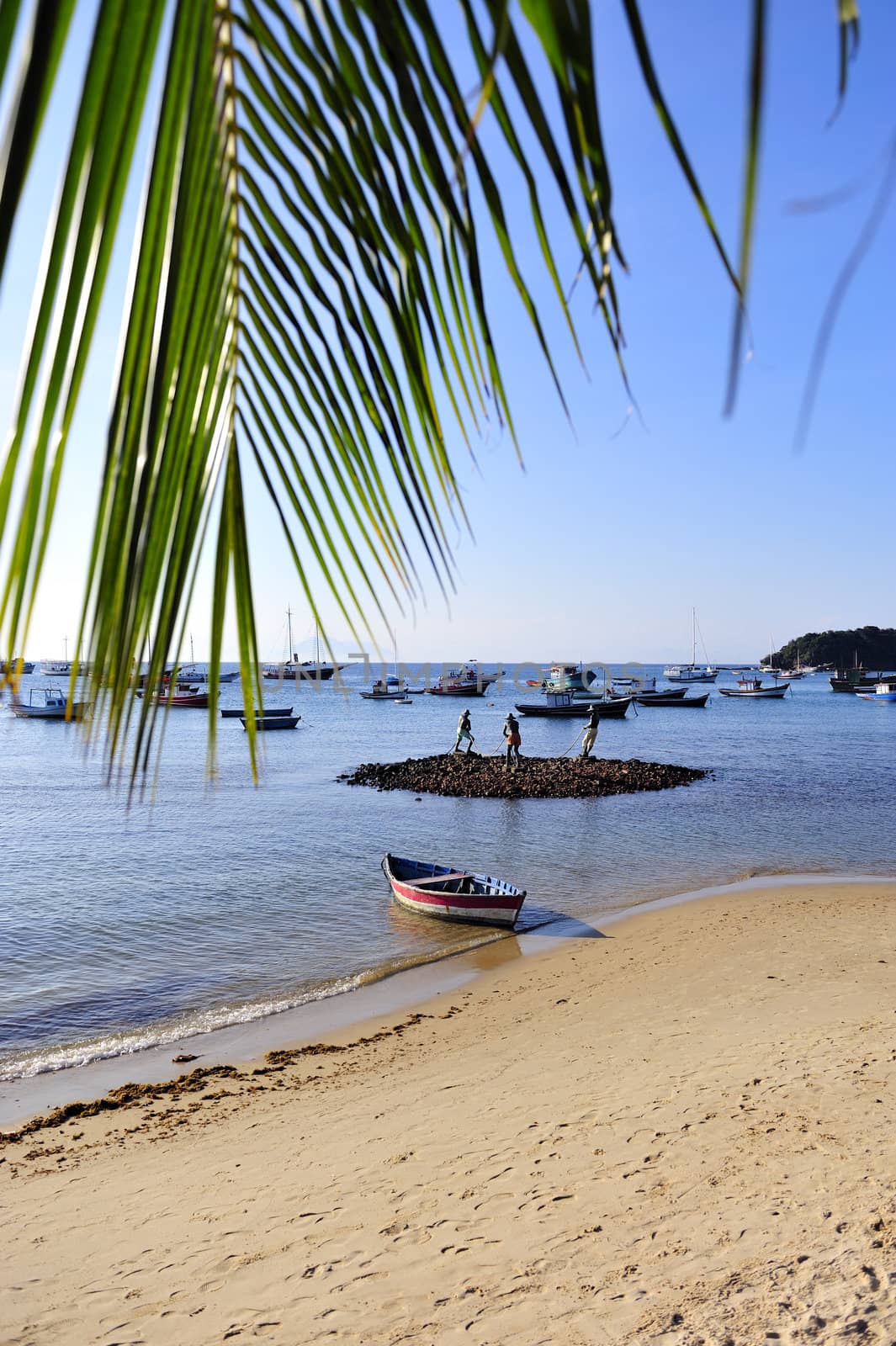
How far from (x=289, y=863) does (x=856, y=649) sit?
515ft

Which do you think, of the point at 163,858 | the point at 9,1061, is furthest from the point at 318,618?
the point at 163,858

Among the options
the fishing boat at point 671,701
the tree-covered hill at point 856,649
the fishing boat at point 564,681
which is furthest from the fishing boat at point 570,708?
the tree-covered hill at point 856,649

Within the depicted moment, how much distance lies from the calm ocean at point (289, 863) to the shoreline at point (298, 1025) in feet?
1.00

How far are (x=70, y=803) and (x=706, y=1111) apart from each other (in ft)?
100

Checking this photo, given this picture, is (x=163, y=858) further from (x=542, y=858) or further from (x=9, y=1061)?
(x=9, y=1061)

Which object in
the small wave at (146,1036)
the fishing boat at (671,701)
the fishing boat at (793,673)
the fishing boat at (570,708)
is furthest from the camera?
the fishing boat at (793,673)

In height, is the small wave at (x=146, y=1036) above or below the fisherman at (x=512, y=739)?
below

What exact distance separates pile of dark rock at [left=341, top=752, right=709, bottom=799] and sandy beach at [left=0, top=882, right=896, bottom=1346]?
1995 centimetres

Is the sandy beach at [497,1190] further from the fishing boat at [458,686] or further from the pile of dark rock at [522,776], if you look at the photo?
the fishing boat at [458,686]

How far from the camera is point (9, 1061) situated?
10.8 metres

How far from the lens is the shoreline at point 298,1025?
10.0m

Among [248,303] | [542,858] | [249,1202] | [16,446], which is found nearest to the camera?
[16,446]

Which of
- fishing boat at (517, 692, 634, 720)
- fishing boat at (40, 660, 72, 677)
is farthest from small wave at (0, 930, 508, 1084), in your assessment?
fishing boat at (517, 692, 634, 720)

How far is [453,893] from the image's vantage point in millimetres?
16094
